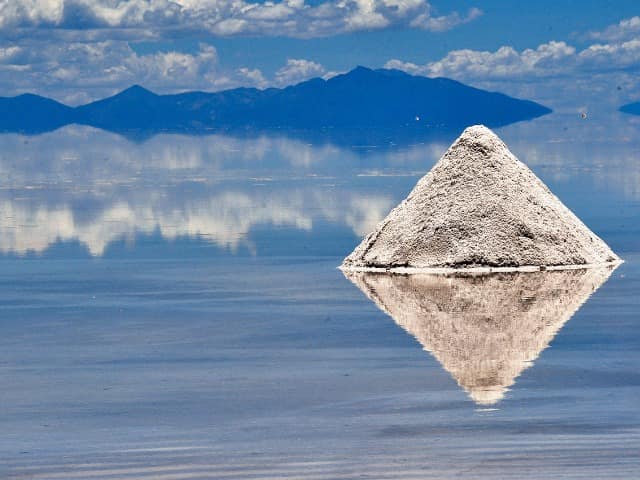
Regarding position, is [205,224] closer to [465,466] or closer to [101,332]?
[101,332]

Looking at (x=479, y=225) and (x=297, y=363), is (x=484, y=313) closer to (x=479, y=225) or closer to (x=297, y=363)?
(x=297, y=363)

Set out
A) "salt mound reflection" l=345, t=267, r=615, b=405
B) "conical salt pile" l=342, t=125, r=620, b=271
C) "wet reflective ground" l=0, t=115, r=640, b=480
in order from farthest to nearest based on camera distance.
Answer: "conical salt pile" l=342, t=125, r=620, b=271, "salt mound reflection" l=345, t=267, r=615, b=405, "wet reflective ground" l=0, t=115, r=640, b=480

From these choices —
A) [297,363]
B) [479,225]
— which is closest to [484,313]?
[297,363]

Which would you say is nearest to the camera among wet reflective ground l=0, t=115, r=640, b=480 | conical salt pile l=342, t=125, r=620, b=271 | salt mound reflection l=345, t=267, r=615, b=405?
wet reflective ground l=0, t=115, r=640, b=480

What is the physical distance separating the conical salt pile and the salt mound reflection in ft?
2.56

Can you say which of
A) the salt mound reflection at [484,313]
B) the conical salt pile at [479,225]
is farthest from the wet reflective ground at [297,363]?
the conical salt pile at [479,225]

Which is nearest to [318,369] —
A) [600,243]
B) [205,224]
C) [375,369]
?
[375,369]

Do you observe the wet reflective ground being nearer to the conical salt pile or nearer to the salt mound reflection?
the salt mound reflection

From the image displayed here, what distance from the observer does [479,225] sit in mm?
28938

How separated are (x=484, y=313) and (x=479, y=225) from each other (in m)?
6.81

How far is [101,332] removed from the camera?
21578 mm

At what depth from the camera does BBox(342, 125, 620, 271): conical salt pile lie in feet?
93.9

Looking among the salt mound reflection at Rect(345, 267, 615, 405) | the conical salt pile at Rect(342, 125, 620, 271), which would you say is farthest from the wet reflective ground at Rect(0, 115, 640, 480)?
the conical salt pile at Rect(342, 125, 620, 271)

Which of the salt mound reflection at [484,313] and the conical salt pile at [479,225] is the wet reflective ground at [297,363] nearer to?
the salt mound reflection at [484,313]
